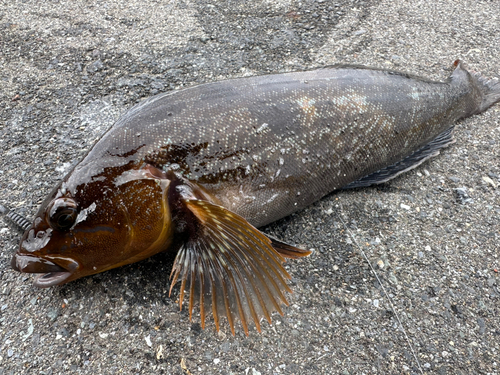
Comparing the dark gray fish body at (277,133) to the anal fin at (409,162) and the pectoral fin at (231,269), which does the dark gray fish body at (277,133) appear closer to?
the anal fin at (409,162)

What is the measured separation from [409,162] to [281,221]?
1.16 meters

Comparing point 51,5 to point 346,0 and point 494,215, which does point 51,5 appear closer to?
point 346,0

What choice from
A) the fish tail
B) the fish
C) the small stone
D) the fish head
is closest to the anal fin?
the fish

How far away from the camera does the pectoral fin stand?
82.2 inches

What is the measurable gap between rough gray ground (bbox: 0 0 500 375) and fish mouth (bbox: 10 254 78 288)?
7.5 inches

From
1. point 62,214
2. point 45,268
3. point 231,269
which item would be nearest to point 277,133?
point 231,269

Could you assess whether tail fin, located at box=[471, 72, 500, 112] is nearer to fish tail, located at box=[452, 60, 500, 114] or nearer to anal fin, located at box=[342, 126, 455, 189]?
fish tail, located at box=[452, 60, 500, 114]

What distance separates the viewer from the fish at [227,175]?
2102 millimetres

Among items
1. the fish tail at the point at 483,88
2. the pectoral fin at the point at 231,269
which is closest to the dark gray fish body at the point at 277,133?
the pectoral fin at the point at 231,269

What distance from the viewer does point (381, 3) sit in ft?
15.9

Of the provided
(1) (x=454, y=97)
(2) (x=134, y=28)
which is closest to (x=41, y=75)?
(2) (x=134, y=28)

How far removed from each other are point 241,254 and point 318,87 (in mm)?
1296

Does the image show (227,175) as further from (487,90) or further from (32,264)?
(487,90)

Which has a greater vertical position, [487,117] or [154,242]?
[154,242]
